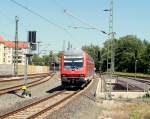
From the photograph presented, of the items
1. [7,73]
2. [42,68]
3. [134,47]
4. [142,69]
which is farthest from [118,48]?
[7,73]

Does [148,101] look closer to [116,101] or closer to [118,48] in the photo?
[116,101]

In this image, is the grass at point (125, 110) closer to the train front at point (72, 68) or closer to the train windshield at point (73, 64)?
the train front at point (72, 68)

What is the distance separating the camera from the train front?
37406 mm

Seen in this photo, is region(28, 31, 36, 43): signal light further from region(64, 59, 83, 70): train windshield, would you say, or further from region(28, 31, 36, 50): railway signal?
region(64, 59, 83, 70): train windshield

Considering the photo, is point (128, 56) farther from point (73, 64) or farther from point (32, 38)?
point (32, 38)

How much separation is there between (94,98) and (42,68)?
8122cm

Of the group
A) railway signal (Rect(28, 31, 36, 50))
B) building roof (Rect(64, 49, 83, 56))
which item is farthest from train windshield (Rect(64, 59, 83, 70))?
railway signal (Rect(28, 31, 36, 50))

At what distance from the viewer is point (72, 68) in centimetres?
3759

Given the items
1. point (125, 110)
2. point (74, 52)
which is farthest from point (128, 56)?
point (125, 110)

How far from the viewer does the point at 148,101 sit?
29.2m

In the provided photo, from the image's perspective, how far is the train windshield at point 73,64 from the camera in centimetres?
3762

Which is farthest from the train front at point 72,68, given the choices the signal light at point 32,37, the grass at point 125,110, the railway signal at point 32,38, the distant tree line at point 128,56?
the distant tree line at point 128,56

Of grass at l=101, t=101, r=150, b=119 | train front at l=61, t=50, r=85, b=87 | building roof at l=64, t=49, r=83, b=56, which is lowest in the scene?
grass at l=101, t=101, r=150, b=119

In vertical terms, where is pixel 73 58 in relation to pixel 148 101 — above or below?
above
